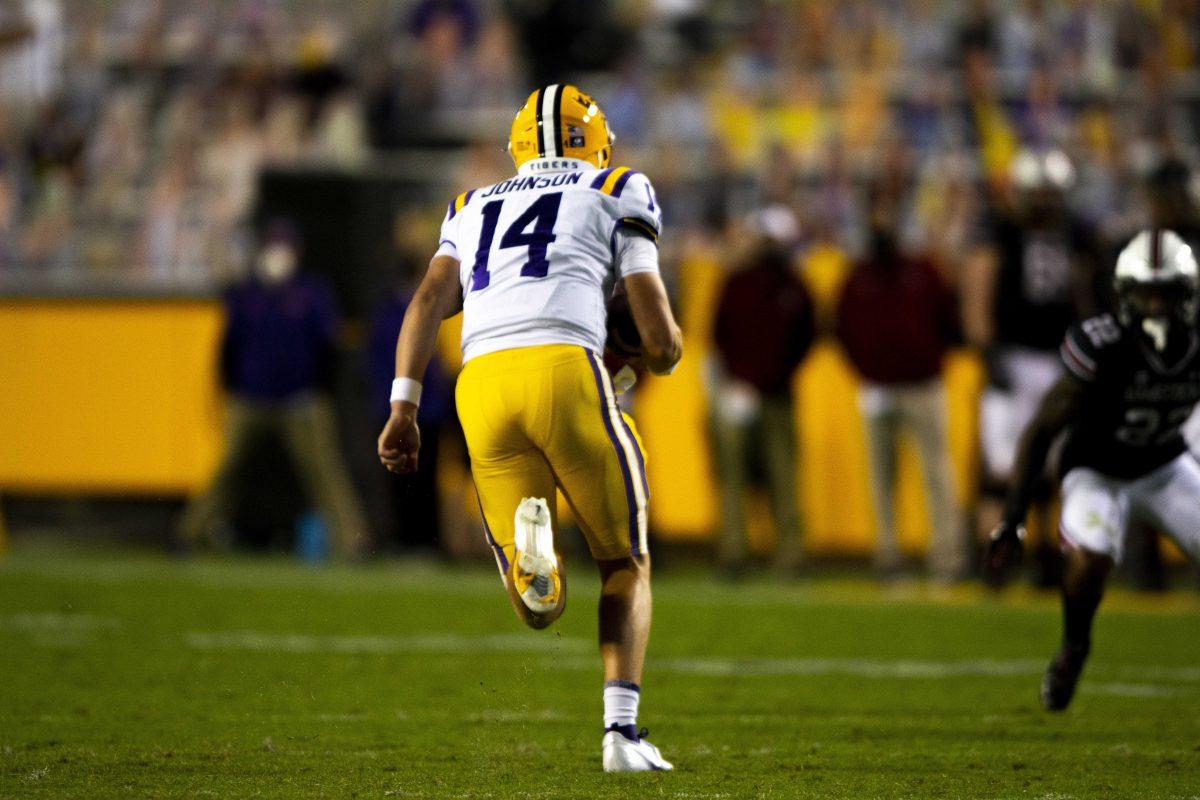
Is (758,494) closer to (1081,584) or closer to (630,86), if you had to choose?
(630,86)

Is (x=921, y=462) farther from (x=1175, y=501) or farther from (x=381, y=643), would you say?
(x=1175, y=501)

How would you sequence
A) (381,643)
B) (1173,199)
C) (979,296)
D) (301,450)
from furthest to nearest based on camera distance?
1. (301,450)
2. (979,296)
3. (1173,199)
4. (381,643)

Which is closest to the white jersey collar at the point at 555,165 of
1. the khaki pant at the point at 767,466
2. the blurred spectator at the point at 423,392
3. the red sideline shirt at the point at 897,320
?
the red sideline shirt at the point at 897,320

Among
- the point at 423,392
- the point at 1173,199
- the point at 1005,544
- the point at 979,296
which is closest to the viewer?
the point at 1005,544

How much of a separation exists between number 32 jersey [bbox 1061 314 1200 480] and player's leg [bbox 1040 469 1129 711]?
177 mm

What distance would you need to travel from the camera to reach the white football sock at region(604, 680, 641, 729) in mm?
5105

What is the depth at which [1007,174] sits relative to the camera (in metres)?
13.4

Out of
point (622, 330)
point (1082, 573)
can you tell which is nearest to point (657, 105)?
point (1082, 573)

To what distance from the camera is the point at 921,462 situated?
36.9 ft

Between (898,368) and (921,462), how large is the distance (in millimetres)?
586

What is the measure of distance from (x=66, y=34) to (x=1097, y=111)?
1019 centimetres

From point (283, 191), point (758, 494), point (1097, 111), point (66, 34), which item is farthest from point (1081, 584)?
point (66, 34)

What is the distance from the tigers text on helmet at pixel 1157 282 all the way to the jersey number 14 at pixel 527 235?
2219 mm

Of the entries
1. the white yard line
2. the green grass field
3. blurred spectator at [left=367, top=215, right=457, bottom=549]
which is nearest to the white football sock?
the green grass field
